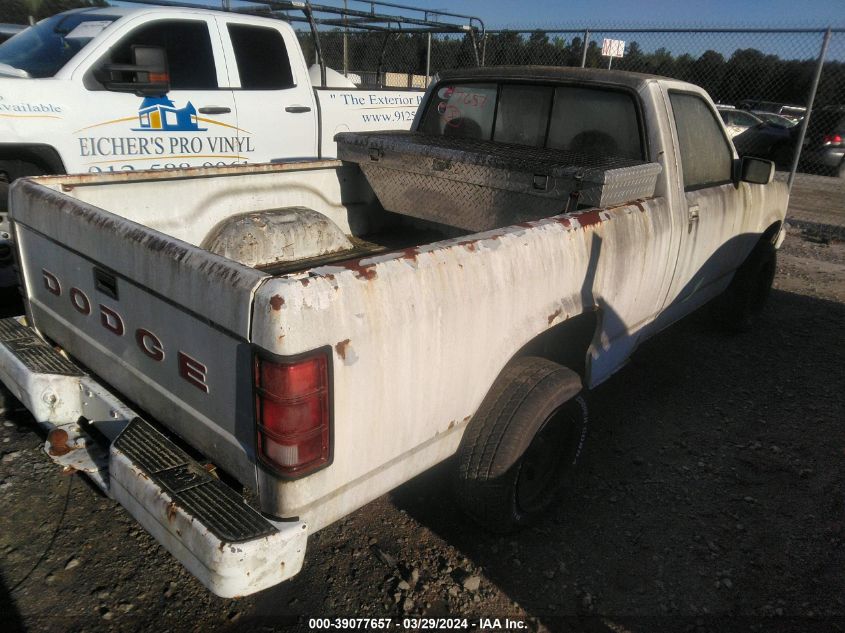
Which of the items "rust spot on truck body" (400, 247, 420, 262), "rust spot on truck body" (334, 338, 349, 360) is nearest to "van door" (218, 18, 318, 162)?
"rust spot on truck body" (400, 247, 420, 262)

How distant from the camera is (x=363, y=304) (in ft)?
5.57

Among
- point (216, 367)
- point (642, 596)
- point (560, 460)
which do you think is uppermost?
point (216, 367)

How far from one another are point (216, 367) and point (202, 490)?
0.37 meters

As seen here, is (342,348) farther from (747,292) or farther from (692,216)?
(747,292)

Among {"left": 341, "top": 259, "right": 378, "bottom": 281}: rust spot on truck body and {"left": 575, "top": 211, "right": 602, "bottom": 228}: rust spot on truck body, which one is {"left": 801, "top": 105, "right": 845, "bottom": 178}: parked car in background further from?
{"left": 341, "top": 259, "right": 378, "bottom": 281}: rust spot on truck body

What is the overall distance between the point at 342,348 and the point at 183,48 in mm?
4448

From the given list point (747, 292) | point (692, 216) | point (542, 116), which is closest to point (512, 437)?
point (692, 216)

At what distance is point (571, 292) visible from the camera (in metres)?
2.50

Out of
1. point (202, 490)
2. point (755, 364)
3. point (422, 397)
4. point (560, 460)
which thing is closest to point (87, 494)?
point (202, 490)

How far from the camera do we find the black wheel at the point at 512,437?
2.35 m

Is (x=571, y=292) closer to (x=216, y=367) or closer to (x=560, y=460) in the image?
(x=560, y=460)

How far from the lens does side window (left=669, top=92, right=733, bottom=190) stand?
346 cm

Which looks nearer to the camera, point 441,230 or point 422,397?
point 422,397

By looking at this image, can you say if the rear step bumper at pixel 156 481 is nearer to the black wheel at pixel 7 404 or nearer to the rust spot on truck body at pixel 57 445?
the rust spot on truck body at pixel 57 445
